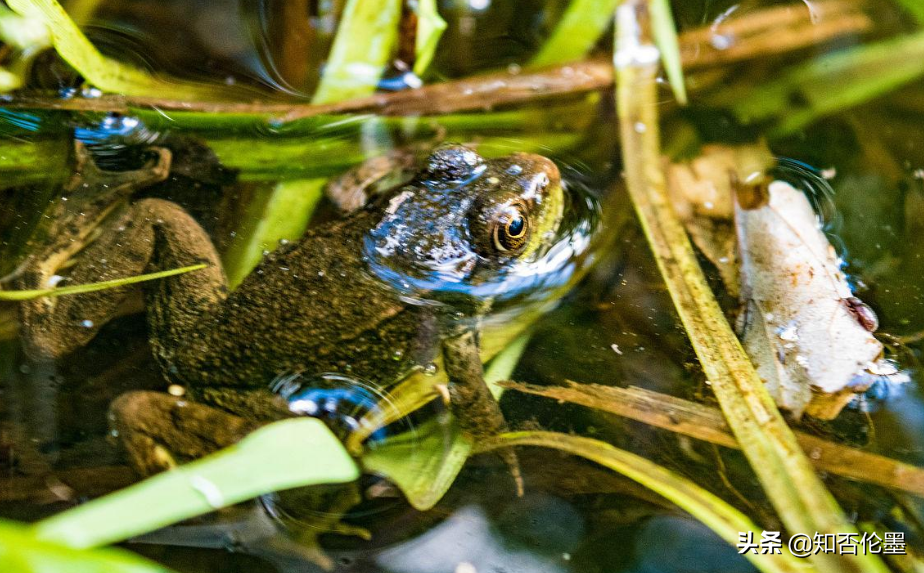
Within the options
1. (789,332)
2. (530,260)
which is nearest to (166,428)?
(530,260)

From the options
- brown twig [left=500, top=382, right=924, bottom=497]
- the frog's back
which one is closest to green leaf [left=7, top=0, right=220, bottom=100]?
the frog's back

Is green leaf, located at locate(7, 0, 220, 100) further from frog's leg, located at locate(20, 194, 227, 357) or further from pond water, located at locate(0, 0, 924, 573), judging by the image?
frog's leg, located at locate(20, 194, 227, 357)

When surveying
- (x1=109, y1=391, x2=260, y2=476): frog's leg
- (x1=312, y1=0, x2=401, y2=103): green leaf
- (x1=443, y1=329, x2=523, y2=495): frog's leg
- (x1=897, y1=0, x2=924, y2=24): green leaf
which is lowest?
(x1=109, y1=391, x2=260, y2=476): frog's leg

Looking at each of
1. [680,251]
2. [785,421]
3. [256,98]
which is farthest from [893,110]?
[256,98]

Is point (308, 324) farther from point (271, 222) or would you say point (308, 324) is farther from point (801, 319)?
point (801, 319)

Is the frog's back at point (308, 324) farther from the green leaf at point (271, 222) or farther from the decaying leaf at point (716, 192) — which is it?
the decaying leaf at point (716, 192)

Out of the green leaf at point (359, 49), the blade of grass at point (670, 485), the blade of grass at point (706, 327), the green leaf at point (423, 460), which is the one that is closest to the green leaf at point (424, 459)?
the green leaf at point (423, 460)

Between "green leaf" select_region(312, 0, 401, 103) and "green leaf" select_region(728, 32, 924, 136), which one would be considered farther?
"green leaf" select_region(728, 32, 924, 136)
